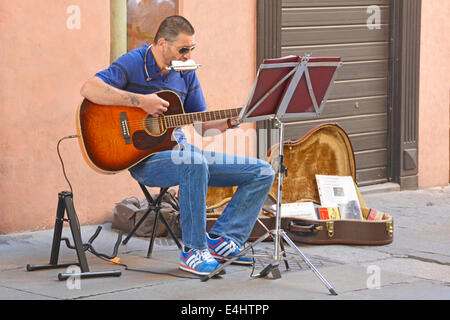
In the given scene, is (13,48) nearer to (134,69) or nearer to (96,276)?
(134,69)

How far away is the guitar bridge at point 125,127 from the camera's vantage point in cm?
483

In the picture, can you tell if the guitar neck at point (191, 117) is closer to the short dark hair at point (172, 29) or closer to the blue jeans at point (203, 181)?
the blue jeans at point (203, 181)

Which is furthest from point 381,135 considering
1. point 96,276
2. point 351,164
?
point 96,276

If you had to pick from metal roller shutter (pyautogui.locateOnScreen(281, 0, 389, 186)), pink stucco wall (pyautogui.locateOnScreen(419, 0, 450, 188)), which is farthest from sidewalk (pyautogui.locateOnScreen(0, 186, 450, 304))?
pink stucco wall (pyautogui.locateOnScreen(419, 0, 450, 188))

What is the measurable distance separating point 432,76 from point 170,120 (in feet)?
14.9

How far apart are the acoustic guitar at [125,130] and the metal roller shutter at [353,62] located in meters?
2.63

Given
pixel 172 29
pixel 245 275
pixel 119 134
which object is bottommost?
pixel 245 275

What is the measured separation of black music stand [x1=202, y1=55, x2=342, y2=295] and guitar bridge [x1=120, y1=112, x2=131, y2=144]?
0.75m

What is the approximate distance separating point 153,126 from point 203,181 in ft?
1.51

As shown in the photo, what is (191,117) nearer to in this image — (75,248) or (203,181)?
(203,181)

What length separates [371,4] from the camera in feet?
26.7

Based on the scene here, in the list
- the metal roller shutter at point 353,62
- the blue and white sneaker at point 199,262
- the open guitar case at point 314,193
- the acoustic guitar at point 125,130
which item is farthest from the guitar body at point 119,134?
the metal roller shutter at point 353,62

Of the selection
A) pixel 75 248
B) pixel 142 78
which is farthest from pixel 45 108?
pixel 75 248

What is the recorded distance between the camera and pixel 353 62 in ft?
26.3
